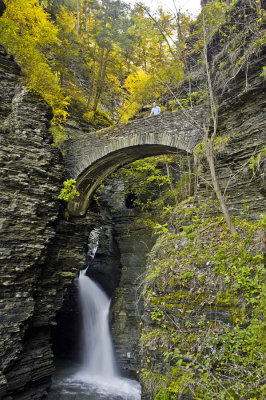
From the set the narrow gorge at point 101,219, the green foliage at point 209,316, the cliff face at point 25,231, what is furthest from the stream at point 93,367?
the green foliage at point 209,316

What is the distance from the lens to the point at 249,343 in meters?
3.54

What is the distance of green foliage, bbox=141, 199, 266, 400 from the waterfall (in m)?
7.18

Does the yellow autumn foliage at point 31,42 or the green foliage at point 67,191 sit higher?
the yellow autumn foliage at point 31,42

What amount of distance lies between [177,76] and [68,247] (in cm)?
830

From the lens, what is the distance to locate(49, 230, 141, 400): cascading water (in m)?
8.70

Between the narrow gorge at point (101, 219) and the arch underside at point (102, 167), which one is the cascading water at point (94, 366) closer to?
the narrow gorge at point (101, 219)

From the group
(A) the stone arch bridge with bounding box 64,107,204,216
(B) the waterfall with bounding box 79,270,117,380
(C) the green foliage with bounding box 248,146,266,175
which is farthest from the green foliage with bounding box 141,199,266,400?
(B) the waterfall with bounding box 79,270,117,380

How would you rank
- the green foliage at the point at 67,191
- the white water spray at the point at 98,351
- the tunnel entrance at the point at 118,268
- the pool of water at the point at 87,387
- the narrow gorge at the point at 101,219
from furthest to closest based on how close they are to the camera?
the tunnel entrance at the point at 118,268, the white water spray at the point at 98,351, the green foliage at the point at 67,191, the pool of water at the point at 87,387, the narrow gorge at the point at 101,219

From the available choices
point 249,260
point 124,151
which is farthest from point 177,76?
point 249,260

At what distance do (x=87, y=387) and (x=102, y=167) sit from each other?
7944 mm

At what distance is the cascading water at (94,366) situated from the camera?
343 inches

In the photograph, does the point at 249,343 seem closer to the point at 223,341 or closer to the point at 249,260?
the point at 223,341

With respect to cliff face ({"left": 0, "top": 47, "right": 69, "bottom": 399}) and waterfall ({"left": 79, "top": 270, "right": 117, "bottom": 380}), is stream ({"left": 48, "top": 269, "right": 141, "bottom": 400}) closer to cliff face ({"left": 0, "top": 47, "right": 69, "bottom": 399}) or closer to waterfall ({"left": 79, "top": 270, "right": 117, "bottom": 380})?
waterfall ({"left": 79, "top": 270, "right": 117, "bottom": 380})

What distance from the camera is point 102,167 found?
10.8 metres
